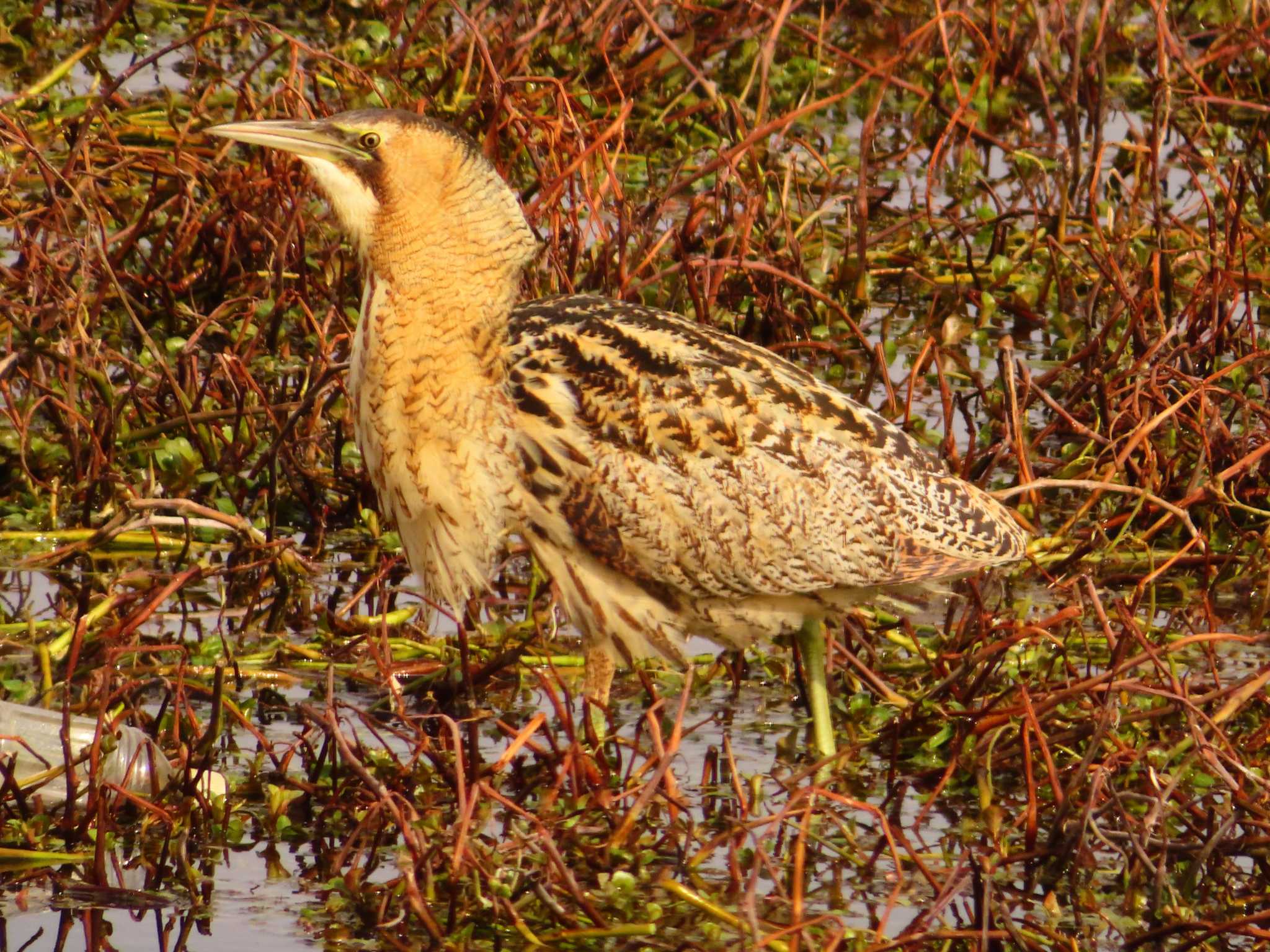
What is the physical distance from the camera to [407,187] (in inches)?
152

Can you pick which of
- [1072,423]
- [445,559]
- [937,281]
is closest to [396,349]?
[445,559]

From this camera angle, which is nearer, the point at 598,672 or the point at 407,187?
the point at 407,187

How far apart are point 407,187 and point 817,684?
3.63 ft

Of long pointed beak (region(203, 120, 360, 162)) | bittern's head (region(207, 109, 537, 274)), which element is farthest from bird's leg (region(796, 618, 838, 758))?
long pointed beak (region(203, 120, 360, 162))

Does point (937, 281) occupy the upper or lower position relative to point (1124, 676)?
upper

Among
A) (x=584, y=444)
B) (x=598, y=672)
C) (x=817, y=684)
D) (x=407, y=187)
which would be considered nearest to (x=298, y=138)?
(x=407, y=187)

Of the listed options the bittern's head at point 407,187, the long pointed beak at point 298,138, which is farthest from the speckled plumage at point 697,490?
the long pointed beak at point 298,138

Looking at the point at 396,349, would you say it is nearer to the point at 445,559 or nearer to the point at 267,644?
the point at 445,559

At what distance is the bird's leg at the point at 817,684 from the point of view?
398 centimetres

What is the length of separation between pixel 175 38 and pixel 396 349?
395cm

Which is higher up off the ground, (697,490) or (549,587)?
(697,490)

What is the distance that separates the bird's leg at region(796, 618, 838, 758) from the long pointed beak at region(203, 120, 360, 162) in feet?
3.77

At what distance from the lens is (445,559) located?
12.6 ft

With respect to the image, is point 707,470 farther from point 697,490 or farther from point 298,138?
point 298,138
